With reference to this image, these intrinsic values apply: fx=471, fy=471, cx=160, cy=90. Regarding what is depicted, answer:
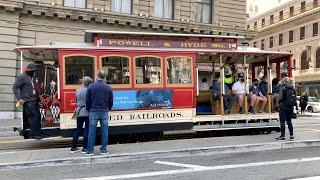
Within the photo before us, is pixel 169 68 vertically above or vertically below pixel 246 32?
below

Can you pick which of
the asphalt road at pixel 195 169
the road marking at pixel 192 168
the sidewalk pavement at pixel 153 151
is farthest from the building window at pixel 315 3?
the road marking at pixel 192 168

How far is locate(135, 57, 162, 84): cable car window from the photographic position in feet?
Answer: 43.4

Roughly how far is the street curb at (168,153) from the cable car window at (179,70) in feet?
9.96

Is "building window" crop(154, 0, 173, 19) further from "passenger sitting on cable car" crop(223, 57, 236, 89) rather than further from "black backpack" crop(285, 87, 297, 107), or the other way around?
"black backpack" crop(285, 87, 297, 107)

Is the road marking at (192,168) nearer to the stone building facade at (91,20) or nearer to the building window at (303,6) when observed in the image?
the stone building facade at (91,20)

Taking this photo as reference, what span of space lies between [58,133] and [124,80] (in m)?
2.29

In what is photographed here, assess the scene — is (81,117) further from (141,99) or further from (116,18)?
(116,18)

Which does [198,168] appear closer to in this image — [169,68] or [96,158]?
[96,158]

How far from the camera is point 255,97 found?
50.3 ft

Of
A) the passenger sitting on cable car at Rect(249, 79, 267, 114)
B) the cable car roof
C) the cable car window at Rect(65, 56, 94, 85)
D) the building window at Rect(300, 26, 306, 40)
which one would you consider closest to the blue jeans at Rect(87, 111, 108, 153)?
the cable car window at Rect(65, 56, 94, 85)

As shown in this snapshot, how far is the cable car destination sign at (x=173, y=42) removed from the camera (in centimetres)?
1307

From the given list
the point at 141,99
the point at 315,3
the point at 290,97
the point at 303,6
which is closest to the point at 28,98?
the point at 141,99

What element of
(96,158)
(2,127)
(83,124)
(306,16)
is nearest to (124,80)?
(83,124)

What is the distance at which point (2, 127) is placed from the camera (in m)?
19.2
